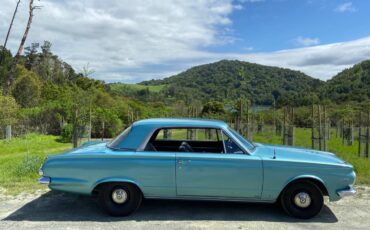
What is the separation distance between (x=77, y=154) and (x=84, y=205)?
108 cm

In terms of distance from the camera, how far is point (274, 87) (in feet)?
141

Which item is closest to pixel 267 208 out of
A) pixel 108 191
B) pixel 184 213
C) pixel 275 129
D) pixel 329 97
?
pixel 184 213

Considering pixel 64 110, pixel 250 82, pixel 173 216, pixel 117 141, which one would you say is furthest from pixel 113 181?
pixel 64 110

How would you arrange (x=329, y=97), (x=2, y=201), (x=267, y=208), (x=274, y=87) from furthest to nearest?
1. (x=329, y=97)
2. (x=274, y=87)
3. (x=2, y=201)
4. (x=267, y=208)

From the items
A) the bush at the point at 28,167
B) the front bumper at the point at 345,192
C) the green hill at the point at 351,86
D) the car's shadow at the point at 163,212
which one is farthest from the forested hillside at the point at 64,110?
the green hill at the point at 351,86

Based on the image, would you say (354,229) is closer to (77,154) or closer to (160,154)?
(160,154)

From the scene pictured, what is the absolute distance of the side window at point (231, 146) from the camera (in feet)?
20.4

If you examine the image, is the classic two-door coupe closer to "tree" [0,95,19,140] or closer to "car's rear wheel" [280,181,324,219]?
"car's rear wheel" [280,181,324,219]

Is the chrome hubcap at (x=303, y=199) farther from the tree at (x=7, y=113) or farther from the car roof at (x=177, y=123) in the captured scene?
the tree at (x=7, y=113)

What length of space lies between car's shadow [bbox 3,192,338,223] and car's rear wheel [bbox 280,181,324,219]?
122 millimetres

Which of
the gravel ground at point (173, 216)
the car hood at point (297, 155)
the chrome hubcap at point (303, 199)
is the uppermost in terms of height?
the car hood at point (297, 155)

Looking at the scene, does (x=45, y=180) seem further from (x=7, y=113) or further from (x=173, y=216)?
(x=7, y=113)

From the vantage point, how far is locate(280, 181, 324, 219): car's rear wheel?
240 inches

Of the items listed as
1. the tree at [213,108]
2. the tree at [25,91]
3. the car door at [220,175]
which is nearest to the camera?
the car door at [220,175]
